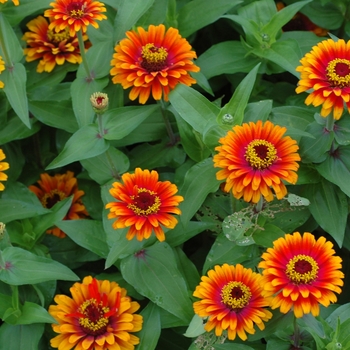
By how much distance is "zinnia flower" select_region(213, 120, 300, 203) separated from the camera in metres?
1.40

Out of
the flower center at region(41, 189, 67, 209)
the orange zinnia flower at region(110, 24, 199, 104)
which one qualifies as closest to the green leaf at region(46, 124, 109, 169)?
the orange zinnia flower at region(110, 24, 199, 104)

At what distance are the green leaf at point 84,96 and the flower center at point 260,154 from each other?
567 mm

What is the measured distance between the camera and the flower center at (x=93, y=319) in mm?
1533

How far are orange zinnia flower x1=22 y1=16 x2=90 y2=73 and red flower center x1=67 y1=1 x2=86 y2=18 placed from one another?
11.9 inches

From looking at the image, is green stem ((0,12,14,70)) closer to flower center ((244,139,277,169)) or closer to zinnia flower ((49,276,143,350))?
zinnia flower ((49,276,143,350))

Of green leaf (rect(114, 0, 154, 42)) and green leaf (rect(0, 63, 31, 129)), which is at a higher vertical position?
green leaf (rect(114, 0, 154, 42))

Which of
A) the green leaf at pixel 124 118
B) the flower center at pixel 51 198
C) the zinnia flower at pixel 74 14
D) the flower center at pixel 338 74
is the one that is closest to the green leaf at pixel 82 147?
the green leaf at pixel 124 118

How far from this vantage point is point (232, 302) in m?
1.38

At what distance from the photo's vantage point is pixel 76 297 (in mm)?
1591

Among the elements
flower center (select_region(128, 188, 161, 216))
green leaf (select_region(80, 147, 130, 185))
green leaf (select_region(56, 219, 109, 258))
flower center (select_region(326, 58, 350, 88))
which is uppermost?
flower center (select_region(326, 58, 350, 88))

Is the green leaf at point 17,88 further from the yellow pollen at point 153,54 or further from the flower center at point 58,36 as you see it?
the yellow pollen at point 153,54

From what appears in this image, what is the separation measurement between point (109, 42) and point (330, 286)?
1042mm

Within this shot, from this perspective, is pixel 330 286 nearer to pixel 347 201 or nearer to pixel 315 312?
pixel 315 312

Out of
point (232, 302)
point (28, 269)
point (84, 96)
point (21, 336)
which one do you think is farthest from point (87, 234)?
point (232, 302)
